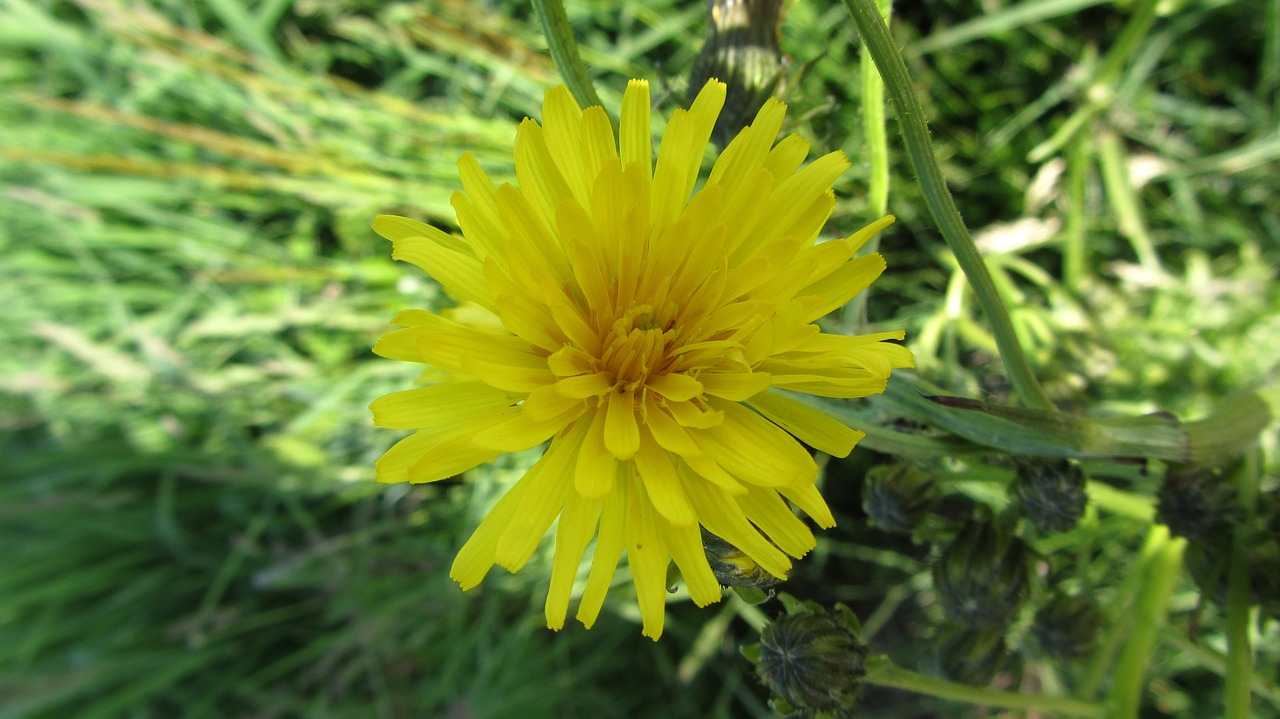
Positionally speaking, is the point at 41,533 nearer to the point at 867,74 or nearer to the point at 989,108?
the point at 867,74

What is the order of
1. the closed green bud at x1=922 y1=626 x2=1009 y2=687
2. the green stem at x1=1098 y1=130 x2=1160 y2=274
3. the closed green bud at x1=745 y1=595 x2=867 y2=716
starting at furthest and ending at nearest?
the green stem at x1=1098 y1=130 x2=1160 y2=274 → the closed green bud at x1=922 y1=626 x2=1009 y2=687 → the closed green bud at x1=745 y1=595 x2=867 y2=716

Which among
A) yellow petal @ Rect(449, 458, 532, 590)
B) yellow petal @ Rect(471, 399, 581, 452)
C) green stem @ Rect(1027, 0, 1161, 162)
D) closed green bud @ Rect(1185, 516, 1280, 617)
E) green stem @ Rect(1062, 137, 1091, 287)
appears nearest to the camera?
yellow petal @ Rect(471, 399, 581, 452)

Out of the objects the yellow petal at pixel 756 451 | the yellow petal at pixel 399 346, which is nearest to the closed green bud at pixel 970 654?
the yellow petal at pixel 756 451

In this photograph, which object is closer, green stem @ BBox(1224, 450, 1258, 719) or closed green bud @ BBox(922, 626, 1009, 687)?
green stem @ BBox(1224, 450, 1258, 719)

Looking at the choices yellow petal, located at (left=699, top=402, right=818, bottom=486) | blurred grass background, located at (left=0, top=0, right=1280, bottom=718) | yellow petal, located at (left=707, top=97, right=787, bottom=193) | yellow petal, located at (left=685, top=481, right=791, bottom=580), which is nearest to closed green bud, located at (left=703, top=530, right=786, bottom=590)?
yellow petal, located at (left=685, top=481, right=791, bottom=580)

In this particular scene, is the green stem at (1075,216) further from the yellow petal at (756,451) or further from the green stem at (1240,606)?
the yellow petal at (756,451)

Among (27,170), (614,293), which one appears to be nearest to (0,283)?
(27,170)

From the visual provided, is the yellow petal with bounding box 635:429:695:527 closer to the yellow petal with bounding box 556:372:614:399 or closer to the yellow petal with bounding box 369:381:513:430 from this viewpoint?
the yellow petal with bounding box 556:372:614:399
